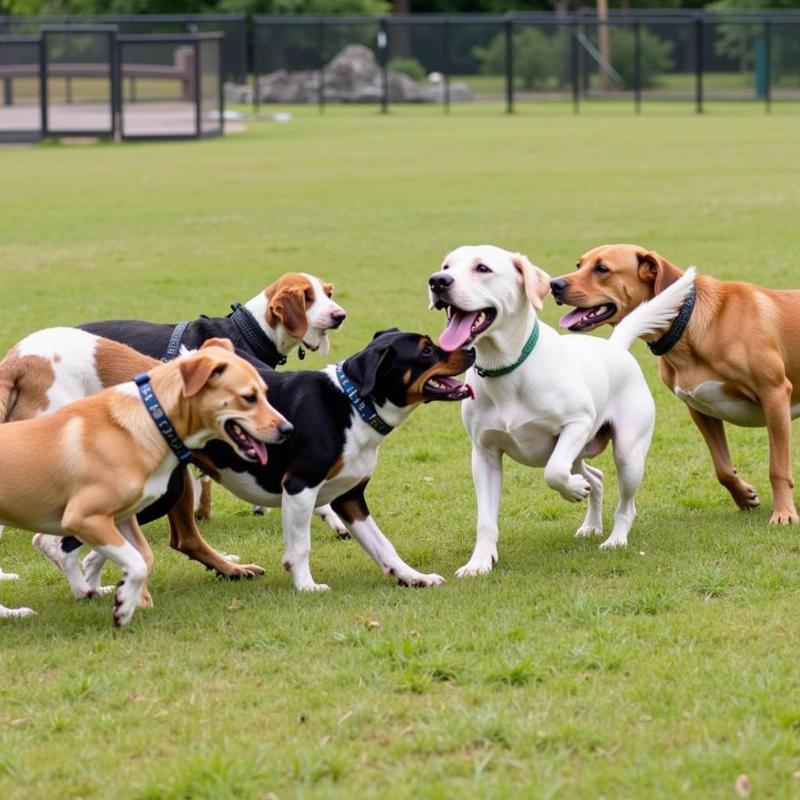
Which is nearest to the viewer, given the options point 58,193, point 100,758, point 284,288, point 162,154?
point 100,758

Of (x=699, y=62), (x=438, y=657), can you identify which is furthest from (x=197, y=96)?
(x=438, y=657)

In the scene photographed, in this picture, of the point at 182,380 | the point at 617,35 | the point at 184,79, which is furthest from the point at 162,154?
the point at 182,380

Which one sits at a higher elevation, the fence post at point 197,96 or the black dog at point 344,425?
the fence post at point 197,96

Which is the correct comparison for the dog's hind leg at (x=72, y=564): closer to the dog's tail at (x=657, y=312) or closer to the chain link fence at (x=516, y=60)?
the dog's tail at (x=657, y=312)

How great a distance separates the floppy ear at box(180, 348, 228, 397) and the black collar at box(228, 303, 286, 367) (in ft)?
7.98

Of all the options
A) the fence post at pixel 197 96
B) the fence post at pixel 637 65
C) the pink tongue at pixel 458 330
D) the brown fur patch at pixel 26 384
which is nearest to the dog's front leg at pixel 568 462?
the pink tongue at pixel 458 330

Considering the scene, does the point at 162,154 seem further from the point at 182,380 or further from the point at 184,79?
the point at 182,380

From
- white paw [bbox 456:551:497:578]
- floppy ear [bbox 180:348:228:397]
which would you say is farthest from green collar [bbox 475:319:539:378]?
floppy ear [bbox 180:348:228:397]

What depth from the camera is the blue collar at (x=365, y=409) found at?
24.5ft

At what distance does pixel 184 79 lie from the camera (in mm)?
43500

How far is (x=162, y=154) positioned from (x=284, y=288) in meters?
31.4

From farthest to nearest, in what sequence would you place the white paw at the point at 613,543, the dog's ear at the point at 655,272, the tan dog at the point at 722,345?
1. the dog's ear at the point at 655,272
2. the tan dog at the point at 722,345
3. the white paw at the point at 613,543

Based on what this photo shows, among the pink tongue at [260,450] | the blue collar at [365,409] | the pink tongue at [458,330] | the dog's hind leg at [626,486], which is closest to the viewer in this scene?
the pink tongue at [260,450]

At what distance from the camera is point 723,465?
8992 millimetres
